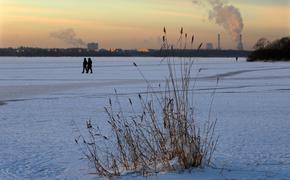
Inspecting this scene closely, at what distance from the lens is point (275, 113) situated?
40.3 feet

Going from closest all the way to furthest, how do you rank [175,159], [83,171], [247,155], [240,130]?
[175,159], [83,171], [247,155], [240,130]

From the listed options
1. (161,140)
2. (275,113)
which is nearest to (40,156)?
(161,140)

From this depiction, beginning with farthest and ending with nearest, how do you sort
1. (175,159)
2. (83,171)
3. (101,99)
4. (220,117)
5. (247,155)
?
(101,99) → (220,117) → (247,155) → (83,171) → (175,159)

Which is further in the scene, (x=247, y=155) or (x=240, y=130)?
(x=240, y=130)

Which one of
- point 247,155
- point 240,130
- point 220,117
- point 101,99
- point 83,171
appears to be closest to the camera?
point 83,171

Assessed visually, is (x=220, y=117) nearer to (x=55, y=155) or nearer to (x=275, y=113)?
(x=275, y=113)

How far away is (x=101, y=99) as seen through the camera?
16.8 meters

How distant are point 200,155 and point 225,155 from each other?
1381mm

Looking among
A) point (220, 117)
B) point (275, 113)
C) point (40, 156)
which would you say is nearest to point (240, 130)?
point (220, 117)

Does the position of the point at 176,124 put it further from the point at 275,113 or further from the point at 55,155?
the point at 275,113

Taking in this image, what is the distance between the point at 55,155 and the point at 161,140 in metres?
2.03

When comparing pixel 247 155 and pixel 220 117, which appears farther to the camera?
pixel 220 117

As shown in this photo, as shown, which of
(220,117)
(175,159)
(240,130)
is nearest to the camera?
(175,159)

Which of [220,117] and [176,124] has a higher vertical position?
[176,124]
